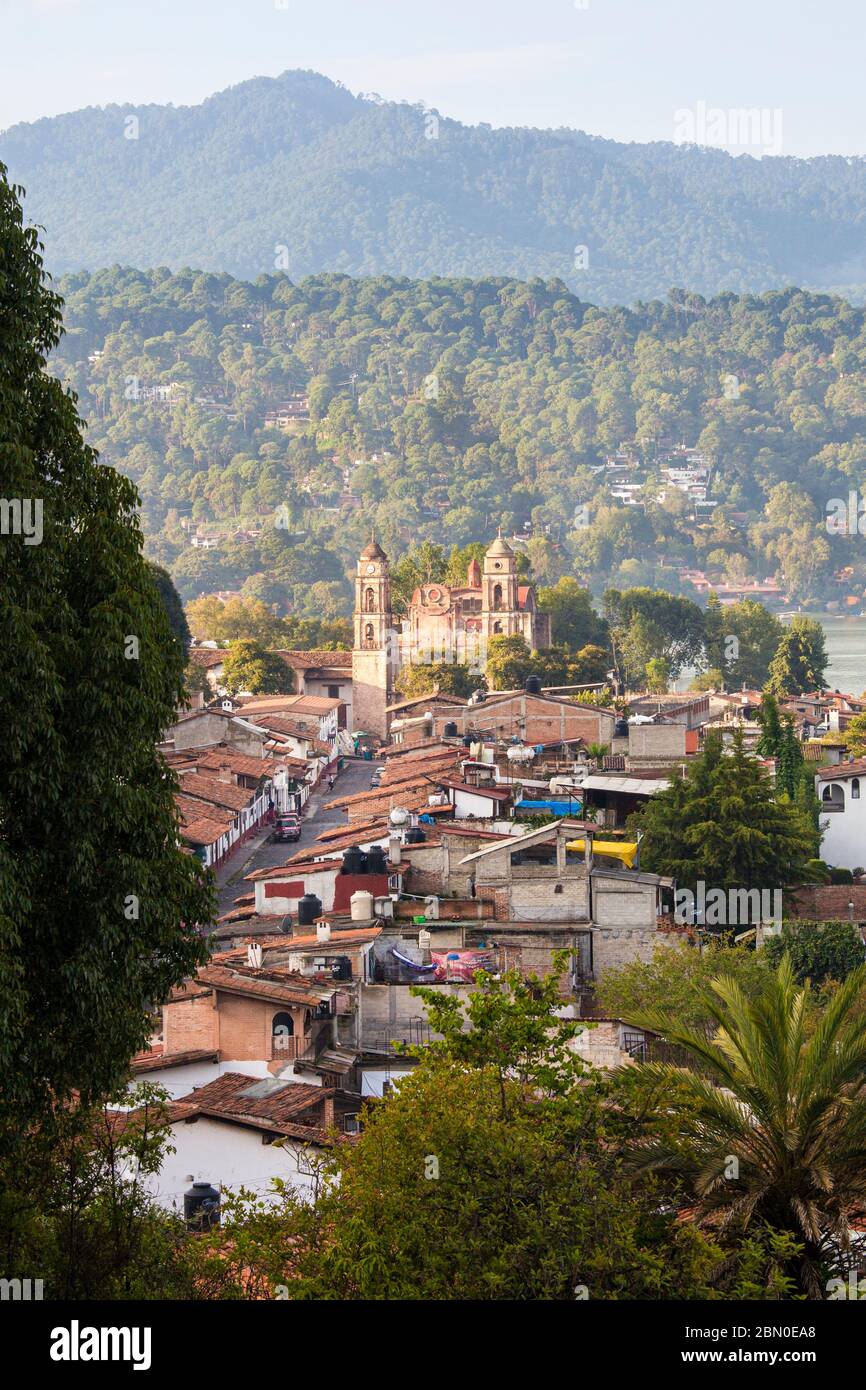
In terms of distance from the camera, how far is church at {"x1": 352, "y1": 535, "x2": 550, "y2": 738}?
8281cm

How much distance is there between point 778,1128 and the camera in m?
11.4

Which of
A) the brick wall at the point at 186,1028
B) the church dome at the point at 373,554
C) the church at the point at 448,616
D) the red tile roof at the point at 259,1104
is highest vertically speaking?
the church dome at the point at 373,554

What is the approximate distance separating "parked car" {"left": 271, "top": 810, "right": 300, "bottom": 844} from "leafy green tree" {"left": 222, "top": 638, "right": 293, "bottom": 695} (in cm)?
2924

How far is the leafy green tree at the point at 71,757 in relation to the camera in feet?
32.6

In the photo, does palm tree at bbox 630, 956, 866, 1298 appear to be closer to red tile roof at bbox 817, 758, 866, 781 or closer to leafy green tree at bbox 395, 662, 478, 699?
red tile roof at bbox 817, 758, 866, 781

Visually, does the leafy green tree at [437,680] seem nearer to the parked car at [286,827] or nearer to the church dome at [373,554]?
Answer: the church dome at [373,554]

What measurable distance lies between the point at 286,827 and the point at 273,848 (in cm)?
221

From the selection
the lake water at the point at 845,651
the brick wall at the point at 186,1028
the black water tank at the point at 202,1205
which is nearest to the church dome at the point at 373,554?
the lake water at the point at 845,651

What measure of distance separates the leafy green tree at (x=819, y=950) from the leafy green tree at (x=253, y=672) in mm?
50320

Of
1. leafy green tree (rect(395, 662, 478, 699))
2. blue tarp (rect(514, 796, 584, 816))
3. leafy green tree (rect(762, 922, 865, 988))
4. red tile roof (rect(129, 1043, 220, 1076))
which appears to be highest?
leafy green tree (rect(395, 662, 478, 699))

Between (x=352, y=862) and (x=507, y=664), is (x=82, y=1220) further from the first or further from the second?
(x=507, y=664)

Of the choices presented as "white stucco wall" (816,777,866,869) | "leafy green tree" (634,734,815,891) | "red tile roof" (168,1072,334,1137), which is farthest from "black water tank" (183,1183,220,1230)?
"white stucco wall" (816,777,866,869)

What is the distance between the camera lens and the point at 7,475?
9930 mm
